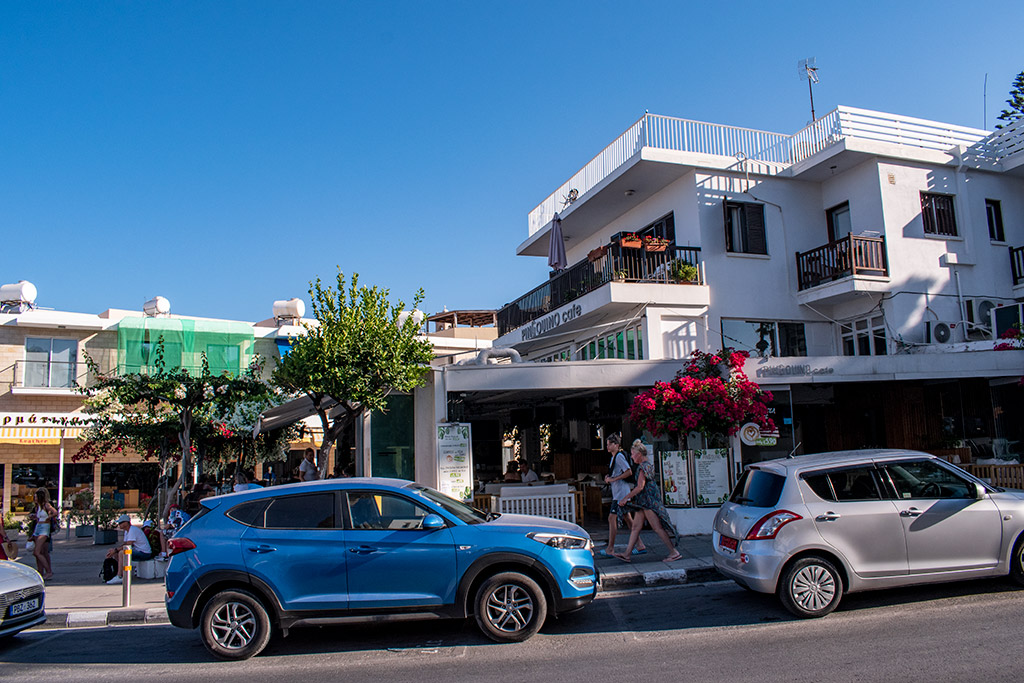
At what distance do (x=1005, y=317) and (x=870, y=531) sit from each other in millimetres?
14007

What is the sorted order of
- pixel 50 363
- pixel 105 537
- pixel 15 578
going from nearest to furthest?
pixel 15 578, pixel 105 537, pixel 50 363

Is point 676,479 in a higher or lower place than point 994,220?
lower

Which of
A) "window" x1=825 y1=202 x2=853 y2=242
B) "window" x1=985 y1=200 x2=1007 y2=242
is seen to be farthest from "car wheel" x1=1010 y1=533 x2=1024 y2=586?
"window" x1=985 y1=200 x2=1007 y2=242

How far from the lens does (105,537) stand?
57.8ft

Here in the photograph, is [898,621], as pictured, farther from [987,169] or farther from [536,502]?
[987,169]

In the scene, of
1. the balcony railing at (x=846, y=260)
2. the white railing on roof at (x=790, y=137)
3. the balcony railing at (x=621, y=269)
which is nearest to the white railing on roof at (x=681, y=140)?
the white railing on roof at (x=790, y=137)

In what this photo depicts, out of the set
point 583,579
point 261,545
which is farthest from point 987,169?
point 261,545

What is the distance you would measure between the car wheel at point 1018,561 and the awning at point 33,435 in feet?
88.6

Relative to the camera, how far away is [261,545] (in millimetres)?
6949

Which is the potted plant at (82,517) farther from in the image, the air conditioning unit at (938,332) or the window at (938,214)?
the window at (938,214)

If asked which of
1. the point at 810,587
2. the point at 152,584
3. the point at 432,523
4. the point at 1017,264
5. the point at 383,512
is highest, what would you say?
the point at 1017,264

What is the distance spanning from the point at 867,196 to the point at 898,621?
14.0m

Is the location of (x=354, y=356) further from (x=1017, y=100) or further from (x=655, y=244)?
(x=1017, y=100)

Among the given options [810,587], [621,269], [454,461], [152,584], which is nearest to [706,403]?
[454,461]
